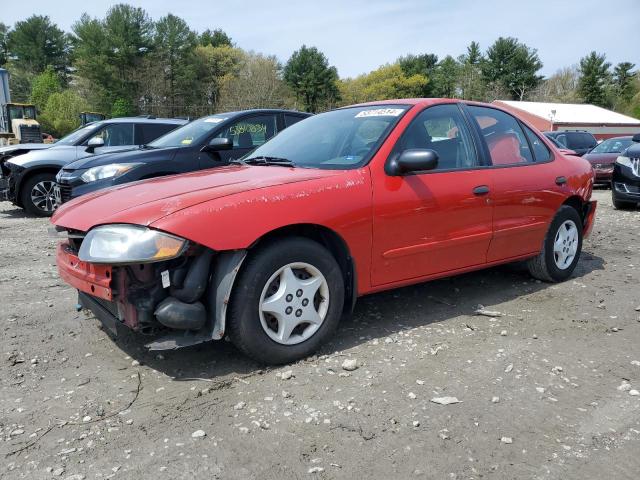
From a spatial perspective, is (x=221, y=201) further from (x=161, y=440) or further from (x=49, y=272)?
(x=49, y=272)

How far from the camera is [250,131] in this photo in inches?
281

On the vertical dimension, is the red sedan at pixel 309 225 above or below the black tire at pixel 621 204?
above

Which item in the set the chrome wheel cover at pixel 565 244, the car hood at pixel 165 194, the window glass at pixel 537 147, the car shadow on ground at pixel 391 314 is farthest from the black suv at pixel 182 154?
the chrome wheel cover at pixel 565 244

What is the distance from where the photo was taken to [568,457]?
2332mm

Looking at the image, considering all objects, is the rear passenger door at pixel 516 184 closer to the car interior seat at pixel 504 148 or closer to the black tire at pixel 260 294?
the car interior seat at pixel 504 148

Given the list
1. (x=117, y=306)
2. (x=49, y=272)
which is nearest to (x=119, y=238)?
(x=117, y=306)

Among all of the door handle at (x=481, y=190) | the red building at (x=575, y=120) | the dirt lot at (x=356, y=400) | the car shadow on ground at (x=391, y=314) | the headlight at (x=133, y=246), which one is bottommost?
the dirt lot at (x=356, y=400)

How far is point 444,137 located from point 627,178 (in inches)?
280

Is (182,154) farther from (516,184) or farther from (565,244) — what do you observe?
(565,244)

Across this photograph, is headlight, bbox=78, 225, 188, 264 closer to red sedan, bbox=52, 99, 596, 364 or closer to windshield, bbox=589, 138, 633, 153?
red sedan, bbox=52, 99, 596, 364

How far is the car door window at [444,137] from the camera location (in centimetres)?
386

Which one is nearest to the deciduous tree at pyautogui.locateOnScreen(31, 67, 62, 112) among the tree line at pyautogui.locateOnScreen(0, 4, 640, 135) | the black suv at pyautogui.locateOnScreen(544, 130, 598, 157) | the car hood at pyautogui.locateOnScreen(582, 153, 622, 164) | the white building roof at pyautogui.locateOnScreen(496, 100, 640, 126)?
the tree line at pyautogui.locateOnScreen(0, 4, 640, 135)

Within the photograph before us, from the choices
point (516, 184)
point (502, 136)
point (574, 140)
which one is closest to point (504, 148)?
point (502, 136)

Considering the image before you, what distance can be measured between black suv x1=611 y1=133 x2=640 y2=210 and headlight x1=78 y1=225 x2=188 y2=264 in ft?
30.1
